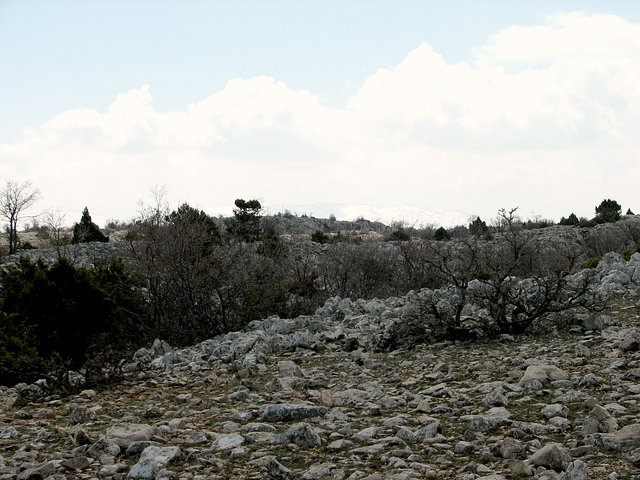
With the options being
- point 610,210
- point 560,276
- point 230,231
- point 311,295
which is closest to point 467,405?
point 560,276

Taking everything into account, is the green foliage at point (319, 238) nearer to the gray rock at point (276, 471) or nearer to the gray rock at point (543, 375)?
the gray rock at point (543, 375)

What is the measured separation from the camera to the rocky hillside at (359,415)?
3.98 m

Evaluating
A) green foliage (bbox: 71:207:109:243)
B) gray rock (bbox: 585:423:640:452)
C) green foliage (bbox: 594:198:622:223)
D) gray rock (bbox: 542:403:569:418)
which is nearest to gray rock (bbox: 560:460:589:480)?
gray rock (bbox: 585:423:640:452)

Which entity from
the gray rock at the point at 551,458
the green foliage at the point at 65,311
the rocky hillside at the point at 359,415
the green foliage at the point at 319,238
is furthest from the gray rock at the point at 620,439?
the green foliage at the point at 319,238

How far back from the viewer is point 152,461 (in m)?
4.20

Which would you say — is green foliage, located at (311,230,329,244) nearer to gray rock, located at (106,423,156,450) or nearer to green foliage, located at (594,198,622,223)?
green foliage, located at (594,198,622,223)

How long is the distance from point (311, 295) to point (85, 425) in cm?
1223

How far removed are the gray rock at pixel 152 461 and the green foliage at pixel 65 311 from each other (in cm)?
667

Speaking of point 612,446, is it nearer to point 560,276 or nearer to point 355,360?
point 355,360

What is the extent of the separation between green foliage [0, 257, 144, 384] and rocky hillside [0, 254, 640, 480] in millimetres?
2995

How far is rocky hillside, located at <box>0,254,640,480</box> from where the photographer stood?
3.98 metres

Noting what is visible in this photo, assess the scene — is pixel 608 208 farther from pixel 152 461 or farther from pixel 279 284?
pixel 152 461

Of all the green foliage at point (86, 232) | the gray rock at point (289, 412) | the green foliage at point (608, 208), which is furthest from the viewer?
the green foliage at point (608, 208)

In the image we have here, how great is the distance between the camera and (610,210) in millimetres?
53625
